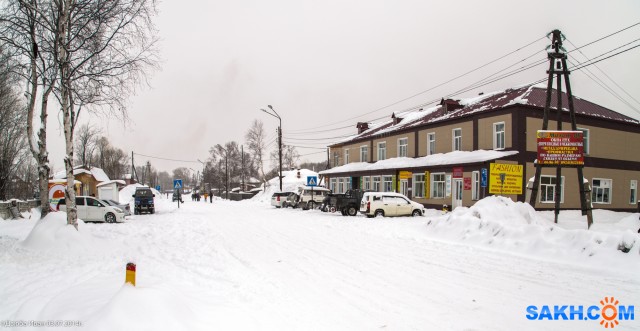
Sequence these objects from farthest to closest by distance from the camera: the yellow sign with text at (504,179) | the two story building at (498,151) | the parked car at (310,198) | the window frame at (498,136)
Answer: the parked car at (310,198) → the window frame at (498,136) → the two story building at (498,151) → the yellow sign with text at (504,179)

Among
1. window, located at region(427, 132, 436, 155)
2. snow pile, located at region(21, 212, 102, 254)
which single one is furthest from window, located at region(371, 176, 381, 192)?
snow pile, located at region(21, 212, 102, 254)

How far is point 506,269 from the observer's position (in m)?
9.08

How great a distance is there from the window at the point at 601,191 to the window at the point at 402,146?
1539cm

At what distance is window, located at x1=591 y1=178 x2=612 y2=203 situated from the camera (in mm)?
30219

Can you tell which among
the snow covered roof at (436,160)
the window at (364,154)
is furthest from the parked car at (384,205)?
the window at (364,154)

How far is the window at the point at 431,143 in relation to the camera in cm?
3338

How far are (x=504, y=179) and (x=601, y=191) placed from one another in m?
17.0

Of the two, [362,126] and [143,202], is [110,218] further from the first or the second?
[362,126]

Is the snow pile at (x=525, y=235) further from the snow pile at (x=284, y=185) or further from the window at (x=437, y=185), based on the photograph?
the snow pile at (x=284, y=185)

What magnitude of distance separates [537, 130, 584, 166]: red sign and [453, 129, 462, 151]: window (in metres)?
14.4

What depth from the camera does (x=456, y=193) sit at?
2903 cm

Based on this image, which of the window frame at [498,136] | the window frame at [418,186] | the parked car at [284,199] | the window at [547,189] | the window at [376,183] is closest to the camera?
the window frame at [498,136]

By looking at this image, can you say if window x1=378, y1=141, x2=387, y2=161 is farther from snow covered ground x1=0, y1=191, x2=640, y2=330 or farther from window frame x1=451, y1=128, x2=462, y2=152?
snow covered ground x1=0, y1=191, x2=640, y2=330

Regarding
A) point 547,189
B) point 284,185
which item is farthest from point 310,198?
point 284,185
